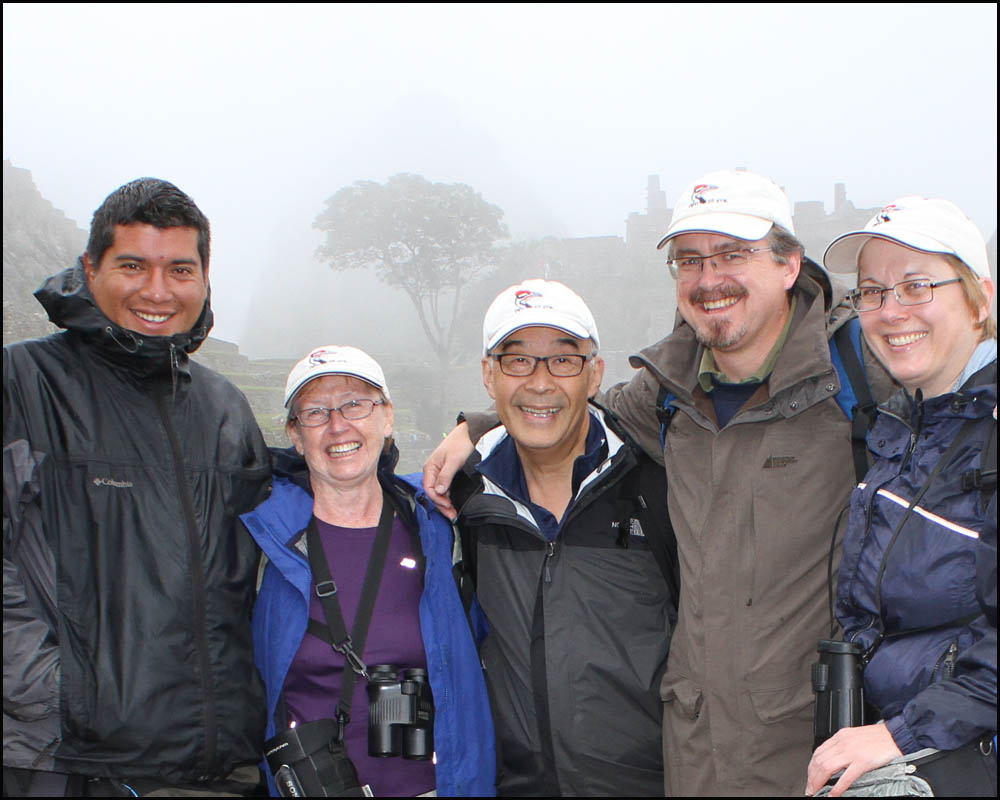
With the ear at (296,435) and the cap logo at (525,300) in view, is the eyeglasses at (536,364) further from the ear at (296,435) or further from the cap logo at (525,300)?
the ear at (296,435)

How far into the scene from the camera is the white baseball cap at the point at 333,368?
3.07m

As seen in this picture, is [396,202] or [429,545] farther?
[396,202]

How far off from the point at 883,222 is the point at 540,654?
1.82 meters

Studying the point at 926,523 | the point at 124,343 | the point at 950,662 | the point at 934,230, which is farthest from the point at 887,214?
the point at 124,343

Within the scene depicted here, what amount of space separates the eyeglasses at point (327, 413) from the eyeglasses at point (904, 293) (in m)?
1.88

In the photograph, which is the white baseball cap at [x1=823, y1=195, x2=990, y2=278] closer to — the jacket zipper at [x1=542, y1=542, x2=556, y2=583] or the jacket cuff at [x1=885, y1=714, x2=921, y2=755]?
the jacket cuff at [x1=885, y1=714, x2=921, y2=755]

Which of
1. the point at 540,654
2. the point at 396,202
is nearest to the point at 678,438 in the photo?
the point at 540,654

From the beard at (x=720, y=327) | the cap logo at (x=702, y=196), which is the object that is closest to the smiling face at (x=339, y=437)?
the beard at (x=720, y=327)

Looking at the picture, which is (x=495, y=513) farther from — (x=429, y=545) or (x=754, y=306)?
(x=754, y=306)

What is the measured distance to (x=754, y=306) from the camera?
2822 millimetres

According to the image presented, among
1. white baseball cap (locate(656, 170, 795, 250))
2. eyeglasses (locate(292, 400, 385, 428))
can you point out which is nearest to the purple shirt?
eyeglasses (locate(292, 400, 385, 428))

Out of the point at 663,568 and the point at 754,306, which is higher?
the point at 754,306

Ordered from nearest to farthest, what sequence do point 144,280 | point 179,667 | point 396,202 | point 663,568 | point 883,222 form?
1. point 883,222
2. point 179,667
3. point 144,280
4. point 663,568
5. point 396,202

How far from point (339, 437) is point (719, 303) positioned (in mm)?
1574
